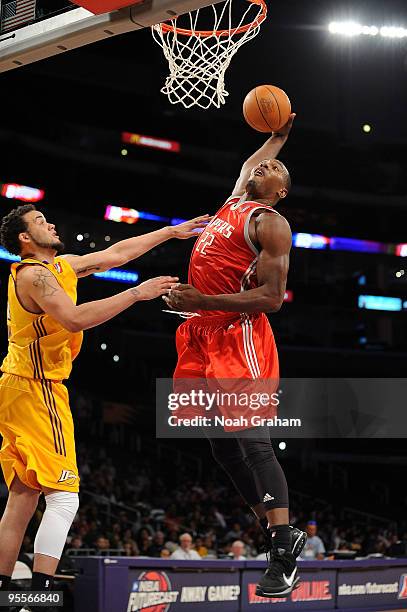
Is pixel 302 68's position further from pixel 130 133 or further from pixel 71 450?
pixel 71 450

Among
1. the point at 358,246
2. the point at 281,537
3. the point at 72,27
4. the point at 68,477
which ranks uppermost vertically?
the point at 358,246

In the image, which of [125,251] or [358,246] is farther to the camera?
[358,246]

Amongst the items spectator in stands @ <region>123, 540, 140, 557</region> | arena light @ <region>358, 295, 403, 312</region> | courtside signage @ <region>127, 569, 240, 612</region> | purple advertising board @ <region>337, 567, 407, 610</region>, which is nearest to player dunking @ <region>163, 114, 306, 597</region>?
courtside signage @ <region>127, 569, 240, 612</region>

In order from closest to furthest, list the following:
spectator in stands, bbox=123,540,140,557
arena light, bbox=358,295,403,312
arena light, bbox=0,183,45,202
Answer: spectator in stands, bbox=123,540,140,557 → arena light, bbox=0,183,45,202 → arena light, bbox=358,295,403,312

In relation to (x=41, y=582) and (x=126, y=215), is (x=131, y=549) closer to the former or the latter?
(x=41, y=582)

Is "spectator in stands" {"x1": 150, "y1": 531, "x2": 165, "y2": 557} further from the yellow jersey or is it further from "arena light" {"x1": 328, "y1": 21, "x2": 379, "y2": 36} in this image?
"arena light" {"x1": 328, "y1": 21, "x2": 379, "y2": 36}

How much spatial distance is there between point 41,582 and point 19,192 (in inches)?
726

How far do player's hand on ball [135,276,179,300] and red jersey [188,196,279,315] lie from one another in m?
0.17

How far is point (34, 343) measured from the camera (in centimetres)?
462

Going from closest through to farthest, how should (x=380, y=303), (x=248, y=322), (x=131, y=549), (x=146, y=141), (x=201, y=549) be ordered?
(x=248, y=322) < (x=131, y=549) < (x=201, y=549) < (x=146, y=141) < (x=380, y=303)

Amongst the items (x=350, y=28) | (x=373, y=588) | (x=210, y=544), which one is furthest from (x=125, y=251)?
(x=350, y=28)

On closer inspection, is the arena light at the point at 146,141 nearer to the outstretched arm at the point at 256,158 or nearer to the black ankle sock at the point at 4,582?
the outstretched arm at the point at 256,158

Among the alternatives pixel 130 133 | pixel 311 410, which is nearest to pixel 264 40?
pixel 130 133

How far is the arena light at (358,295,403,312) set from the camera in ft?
89.5
